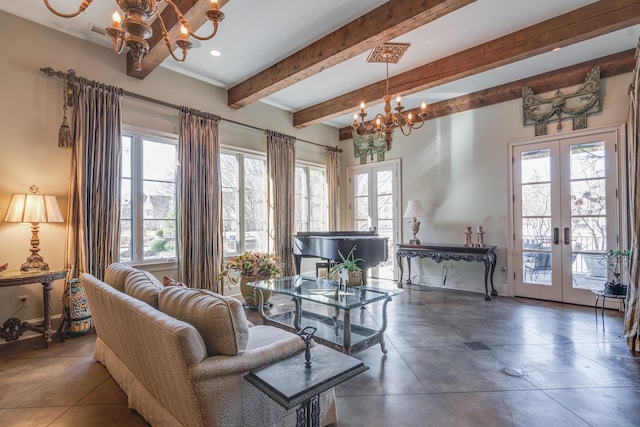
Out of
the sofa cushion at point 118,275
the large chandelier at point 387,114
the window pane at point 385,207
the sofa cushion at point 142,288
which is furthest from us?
the window pane at point 385,207

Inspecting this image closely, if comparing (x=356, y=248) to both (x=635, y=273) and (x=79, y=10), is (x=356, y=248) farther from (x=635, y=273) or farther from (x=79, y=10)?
(x=79, y=10)

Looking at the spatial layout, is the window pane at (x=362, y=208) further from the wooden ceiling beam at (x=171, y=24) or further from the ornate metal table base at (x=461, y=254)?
the wooden ceiling beam at (x=171, y=24)

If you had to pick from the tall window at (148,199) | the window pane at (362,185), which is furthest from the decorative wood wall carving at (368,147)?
the tall window at (148,199)

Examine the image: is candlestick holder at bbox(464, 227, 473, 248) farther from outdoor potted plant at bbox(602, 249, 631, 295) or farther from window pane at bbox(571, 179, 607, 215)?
outdoor potted plant at bbox(602, 249, 631, 295)

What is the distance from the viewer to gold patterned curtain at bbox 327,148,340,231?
22.6ft

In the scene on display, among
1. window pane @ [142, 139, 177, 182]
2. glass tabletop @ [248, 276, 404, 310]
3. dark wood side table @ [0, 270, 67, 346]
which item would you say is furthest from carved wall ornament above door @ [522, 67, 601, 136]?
dark wood side table @ [0, 270, 67, 346]

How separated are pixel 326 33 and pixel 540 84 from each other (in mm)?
3467

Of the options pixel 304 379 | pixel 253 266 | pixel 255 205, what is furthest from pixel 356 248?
pixel 304 379

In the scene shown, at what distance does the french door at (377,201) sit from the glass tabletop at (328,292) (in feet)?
9.81

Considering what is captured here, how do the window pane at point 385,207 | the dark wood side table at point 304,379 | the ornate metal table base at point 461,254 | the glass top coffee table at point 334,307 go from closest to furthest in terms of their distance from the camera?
the dark wood side table at point 304,379 < the glass top coffee table at point 334,307 < the ornate metal table base at point 461,254 < the window pane at point 385,207

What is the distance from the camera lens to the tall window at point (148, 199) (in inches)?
158

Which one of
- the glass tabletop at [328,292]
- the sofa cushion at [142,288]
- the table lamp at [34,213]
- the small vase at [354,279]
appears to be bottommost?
the glass tabletop at [328,292]

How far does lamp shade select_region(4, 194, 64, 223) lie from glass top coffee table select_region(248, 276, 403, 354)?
218 cm

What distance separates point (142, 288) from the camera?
82.5 inches
